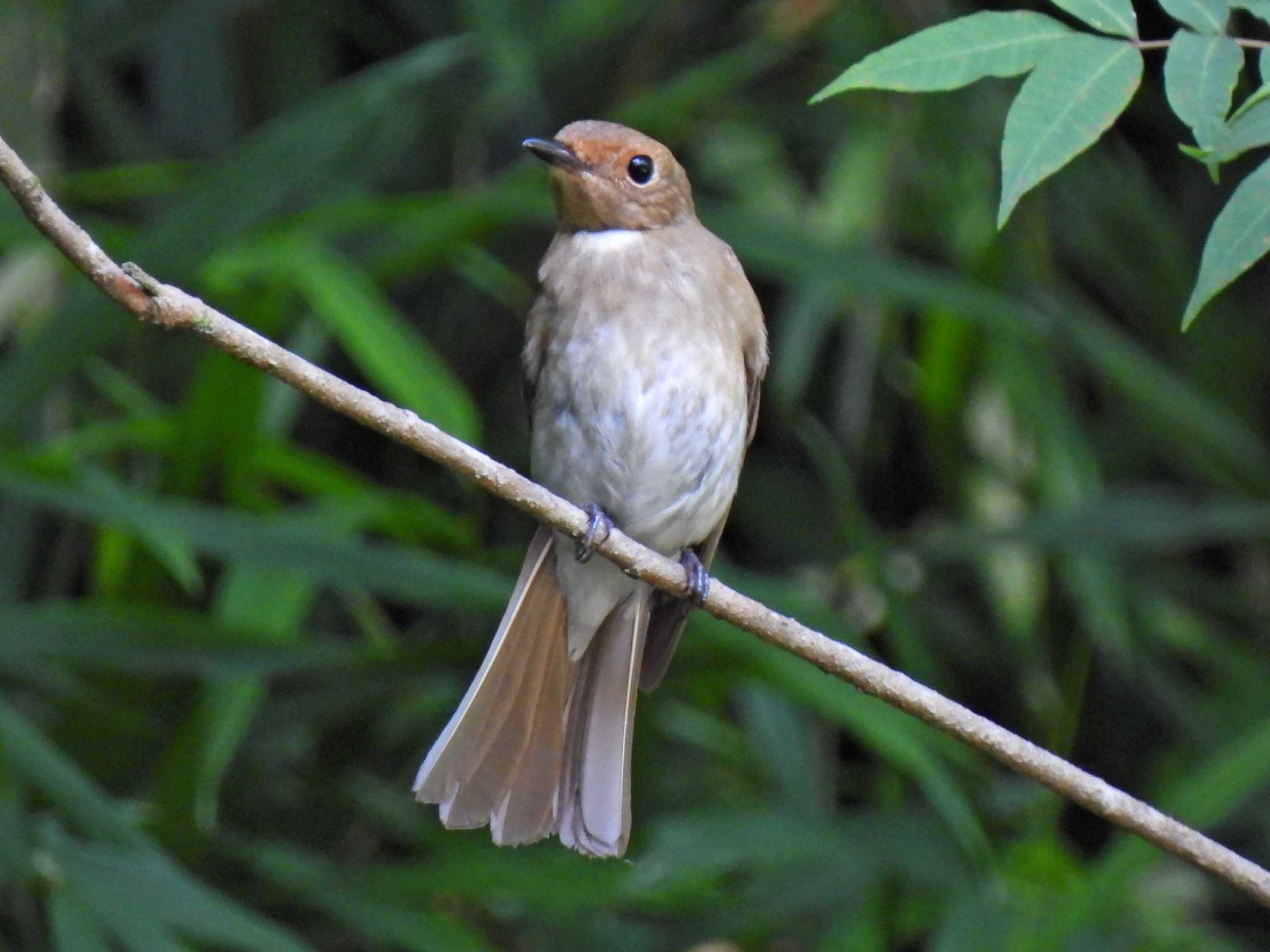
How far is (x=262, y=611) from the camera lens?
11.8 ft

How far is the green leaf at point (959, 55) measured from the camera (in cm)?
176

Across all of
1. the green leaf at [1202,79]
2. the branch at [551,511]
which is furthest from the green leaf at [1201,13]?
the branch at [551,511]

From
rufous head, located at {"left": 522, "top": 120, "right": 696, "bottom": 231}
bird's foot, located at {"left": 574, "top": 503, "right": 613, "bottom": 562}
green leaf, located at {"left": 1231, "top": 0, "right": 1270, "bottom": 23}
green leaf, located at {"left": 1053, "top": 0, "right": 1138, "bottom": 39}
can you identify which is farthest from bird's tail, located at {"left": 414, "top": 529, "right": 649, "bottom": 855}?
green leaf, located at {"left": 1231, "top": 0, "right": 1270, "bottom": 23}

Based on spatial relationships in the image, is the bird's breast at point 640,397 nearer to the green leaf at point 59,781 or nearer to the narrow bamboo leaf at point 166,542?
the narrow bamboo leaf at point 166,542

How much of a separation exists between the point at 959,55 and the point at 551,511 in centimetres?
69

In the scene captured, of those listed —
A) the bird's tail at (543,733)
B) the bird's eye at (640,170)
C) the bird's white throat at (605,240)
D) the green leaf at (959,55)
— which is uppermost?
the green leaf at (959,55)

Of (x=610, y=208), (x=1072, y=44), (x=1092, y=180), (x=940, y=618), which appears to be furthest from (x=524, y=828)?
(x=1092, y=180)

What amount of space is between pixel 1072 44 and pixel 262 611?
2227 mm

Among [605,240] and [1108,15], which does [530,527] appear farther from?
[1108,15]

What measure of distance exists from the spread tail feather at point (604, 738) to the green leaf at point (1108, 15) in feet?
4.35

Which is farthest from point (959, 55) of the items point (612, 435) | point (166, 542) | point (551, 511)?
point (166, 542)

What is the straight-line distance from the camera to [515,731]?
9.02ft

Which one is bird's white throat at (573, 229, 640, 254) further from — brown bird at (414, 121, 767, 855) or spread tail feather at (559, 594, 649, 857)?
spread tail feather at (559, 594, 649, 857)

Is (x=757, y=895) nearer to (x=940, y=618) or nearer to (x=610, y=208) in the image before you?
(x=940, y=618)
